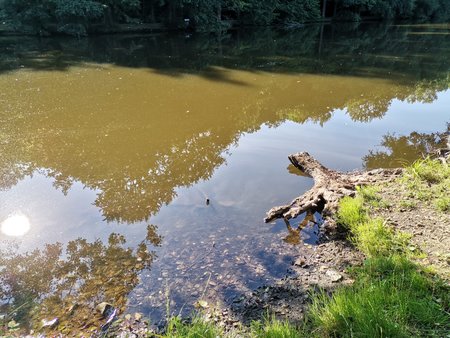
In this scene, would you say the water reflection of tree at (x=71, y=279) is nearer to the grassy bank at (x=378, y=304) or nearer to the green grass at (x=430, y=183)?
the grassy bank at (x=378, y=304)

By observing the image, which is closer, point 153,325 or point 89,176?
point 153,325

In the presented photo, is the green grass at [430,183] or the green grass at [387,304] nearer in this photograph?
the green grass at [387,304]

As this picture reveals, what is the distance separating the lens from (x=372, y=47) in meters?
19.2

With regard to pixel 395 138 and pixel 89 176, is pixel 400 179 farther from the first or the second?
pixel 89 176

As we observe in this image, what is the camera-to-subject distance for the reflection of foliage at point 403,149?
6255 mm

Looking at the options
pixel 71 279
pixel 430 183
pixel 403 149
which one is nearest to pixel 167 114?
pixel 403 149

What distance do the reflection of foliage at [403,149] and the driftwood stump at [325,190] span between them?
0.91 m

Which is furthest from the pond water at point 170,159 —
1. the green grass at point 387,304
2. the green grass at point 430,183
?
the green grass at point 430,183

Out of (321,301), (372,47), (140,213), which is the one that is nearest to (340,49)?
(372,47)

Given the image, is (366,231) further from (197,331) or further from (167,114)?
(167,114)

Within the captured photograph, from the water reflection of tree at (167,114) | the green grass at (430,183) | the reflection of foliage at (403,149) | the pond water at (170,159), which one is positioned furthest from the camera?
the reflection of foliage at (403,149)

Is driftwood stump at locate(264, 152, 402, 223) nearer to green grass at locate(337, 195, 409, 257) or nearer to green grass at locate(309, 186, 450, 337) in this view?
green grass at locate(337, 195, 409, 257)

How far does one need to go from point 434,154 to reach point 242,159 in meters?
3.18

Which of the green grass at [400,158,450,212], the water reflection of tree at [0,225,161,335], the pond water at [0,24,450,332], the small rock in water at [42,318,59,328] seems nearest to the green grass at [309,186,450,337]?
the pond water at [0,24,450,332]
